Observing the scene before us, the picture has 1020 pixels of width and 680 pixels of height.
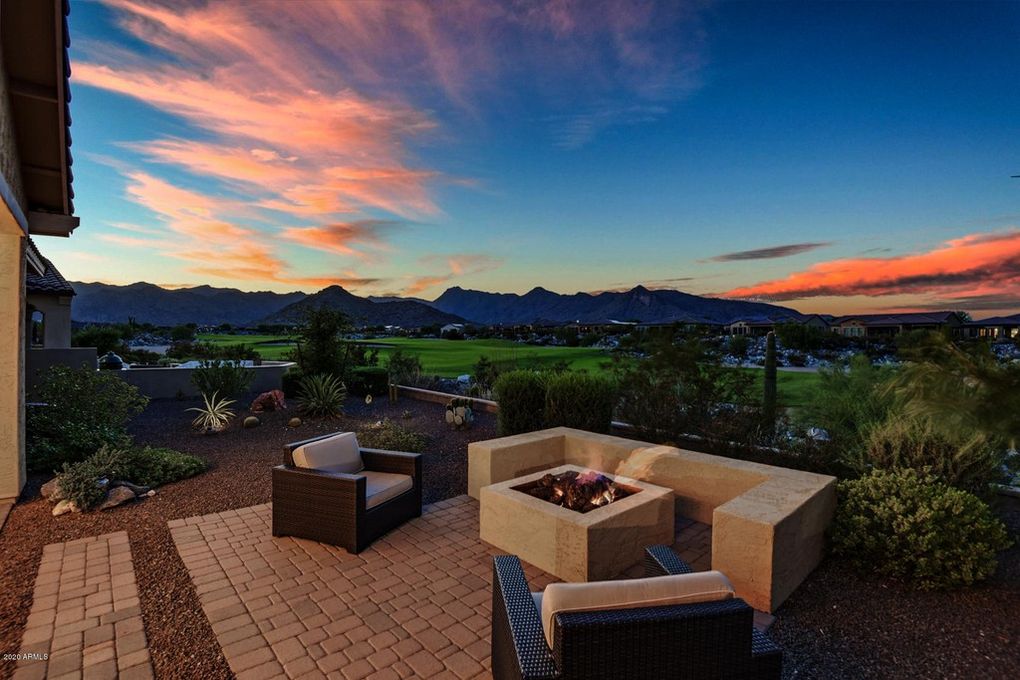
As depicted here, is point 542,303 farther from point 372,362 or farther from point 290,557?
point 290,557

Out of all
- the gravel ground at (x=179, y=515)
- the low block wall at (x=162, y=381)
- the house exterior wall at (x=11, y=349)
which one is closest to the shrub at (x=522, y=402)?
the gravel ground at (x=179, y=515)

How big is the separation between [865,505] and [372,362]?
1456 centimetres

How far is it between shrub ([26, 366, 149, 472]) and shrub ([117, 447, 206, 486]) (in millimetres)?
885

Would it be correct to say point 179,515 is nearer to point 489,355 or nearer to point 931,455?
point 931,455

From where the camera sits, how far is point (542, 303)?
53.8 m

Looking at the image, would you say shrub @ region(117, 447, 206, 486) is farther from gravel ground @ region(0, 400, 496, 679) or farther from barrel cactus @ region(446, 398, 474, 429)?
barrel cactus @ region(446, 398, 474, 429)

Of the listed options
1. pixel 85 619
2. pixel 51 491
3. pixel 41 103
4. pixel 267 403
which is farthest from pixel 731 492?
pixel 267 403

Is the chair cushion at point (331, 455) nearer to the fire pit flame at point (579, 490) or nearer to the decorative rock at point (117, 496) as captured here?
the fire pit flame at point (579, 490)

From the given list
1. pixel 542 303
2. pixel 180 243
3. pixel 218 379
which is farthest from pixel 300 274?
pixel 542 303

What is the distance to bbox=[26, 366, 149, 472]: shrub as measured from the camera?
21.9 ft

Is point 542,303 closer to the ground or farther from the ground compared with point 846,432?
farther from the ground

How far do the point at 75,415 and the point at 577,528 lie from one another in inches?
315

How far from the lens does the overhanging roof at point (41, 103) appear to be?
16.1 ft

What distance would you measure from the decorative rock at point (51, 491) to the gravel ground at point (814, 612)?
102 millimetres
